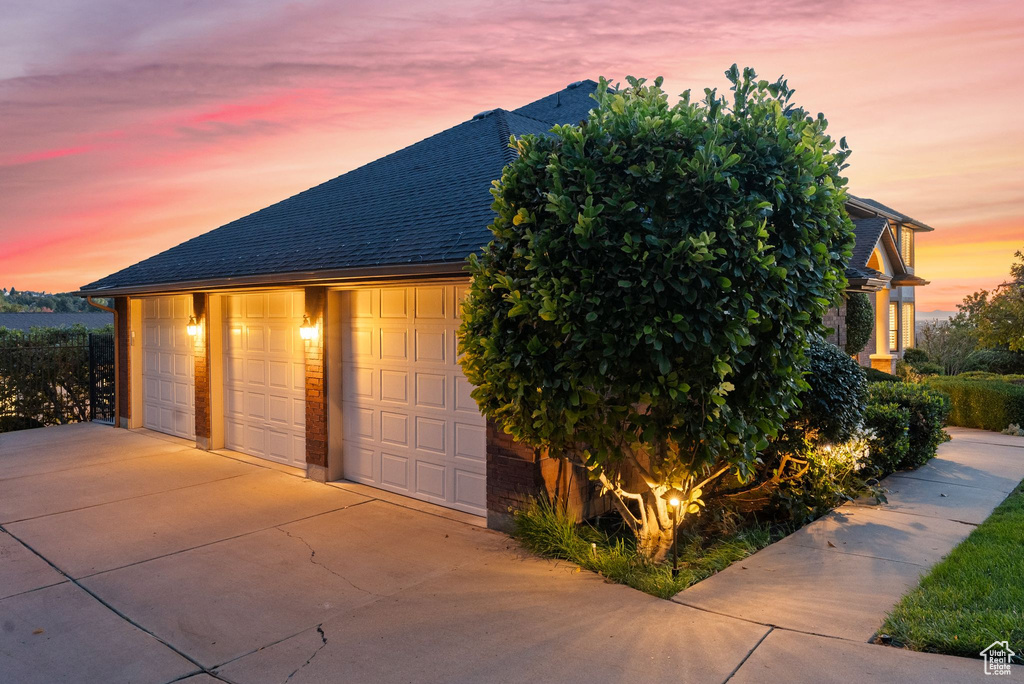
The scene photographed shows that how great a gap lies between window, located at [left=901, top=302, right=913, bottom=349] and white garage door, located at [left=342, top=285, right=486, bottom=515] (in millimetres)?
25746

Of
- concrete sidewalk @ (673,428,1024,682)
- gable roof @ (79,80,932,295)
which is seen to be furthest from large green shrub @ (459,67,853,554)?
gable roof @ (79,80,932,295)

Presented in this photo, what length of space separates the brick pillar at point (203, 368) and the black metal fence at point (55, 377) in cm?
528

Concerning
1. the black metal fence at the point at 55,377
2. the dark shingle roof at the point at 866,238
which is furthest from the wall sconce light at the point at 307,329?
the dark shingle roof at the point at 866,238

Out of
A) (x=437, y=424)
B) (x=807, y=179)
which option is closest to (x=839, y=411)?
(x=807, y=179)

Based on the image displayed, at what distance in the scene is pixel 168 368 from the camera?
13.7m

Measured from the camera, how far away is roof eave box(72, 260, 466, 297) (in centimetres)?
760

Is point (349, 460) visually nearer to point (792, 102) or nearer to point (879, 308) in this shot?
point (792, 102)

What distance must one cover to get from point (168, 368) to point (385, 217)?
6.54m

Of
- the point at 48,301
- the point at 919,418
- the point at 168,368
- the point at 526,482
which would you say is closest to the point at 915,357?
the point at 919,418

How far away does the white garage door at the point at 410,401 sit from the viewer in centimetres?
802

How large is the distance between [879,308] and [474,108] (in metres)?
15.3

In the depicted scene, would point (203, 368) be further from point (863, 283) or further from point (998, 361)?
point (998, 361)

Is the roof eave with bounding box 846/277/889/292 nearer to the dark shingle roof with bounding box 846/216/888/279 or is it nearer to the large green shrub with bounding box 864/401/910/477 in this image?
the large green shrub with bounding box 864/401/910/477

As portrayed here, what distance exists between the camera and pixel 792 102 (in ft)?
18.4
